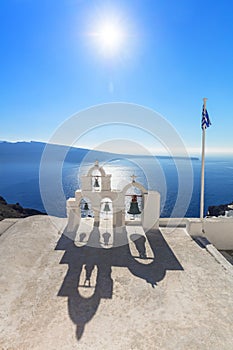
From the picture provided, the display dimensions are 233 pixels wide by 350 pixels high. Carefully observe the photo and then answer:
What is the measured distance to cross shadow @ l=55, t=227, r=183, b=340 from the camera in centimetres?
414

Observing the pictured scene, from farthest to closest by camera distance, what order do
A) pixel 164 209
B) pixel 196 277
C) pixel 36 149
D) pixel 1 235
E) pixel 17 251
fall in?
pixel 36 149 → pixel 164 209 → pixel 1 235 → pixel 17 251 → pixel 196 277

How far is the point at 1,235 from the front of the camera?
7.43 m

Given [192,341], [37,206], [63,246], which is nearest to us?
[192,341]

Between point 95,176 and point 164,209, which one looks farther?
point 164,209

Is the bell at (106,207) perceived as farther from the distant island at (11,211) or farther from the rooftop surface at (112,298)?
the distant island at (11,211)

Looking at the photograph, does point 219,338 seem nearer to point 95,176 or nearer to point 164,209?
point 95,176

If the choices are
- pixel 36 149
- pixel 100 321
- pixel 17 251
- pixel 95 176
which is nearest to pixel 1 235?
pixel 17 251

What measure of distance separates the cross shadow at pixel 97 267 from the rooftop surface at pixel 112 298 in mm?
19

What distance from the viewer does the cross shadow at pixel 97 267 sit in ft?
13.6

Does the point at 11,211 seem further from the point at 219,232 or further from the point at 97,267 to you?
the point at 219,232

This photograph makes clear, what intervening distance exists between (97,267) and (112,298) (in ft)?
4.05

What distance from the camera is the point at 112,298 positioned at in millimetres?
4379

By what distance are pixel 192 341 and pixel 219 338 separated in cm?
43

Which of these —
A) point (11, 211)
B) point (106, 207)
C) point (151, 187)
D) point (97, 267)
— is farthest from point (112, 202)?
point (151, 187)
